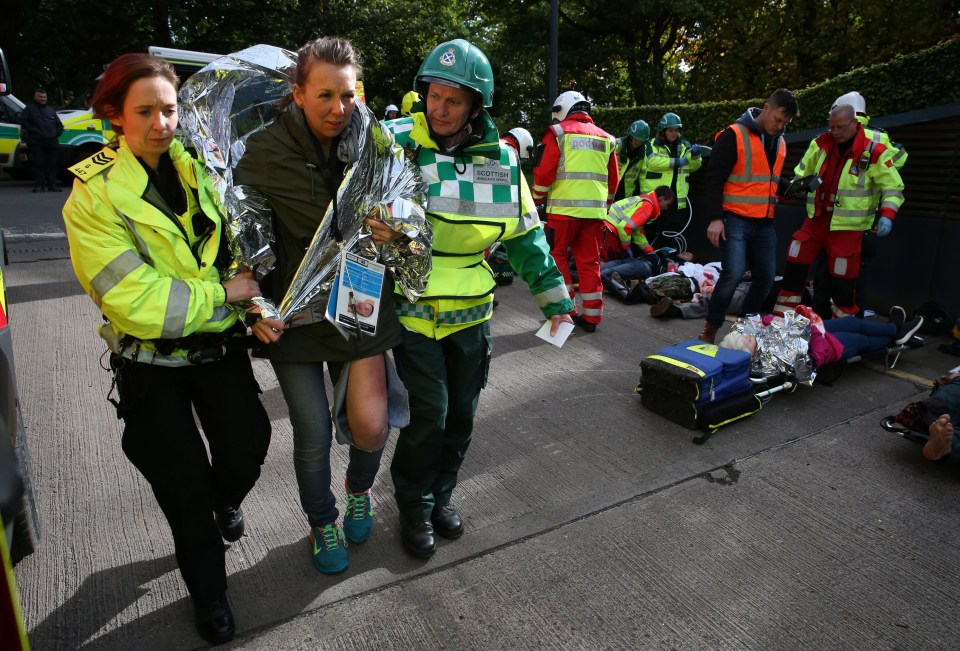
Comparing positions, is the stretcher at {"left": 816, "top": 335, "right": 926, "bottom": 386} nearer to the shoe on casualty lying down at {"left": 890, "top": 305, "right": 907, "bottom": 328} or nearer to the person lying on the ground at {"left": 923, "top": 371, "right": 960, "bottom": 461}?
the shoe on casualty lying down at {"left": 890, "top": 305, "right": 907, "bottom": 328}

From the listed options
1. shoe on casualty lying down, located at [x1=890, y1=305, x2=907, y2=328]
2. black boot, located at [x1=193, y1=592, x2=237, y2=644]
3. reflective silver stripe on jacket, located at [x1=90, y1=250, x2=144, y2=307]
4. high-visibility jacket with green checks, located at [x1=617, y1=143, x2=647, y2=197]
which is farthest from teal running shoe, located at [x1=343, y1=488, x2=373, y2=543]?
high-visibility jacket with green checks, located at [x1=617, y1=143, x2=647, y2=197]

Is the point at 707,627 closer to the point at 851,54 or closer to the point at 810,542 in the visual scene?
the point at 810,542

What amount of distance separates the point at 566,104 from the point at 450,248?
13.1 feet

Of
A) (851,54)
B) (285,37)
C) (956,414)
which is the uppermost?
(285,37)

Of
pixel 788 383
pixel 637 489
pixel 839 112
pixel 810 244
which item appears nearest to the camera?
pixel 637 489

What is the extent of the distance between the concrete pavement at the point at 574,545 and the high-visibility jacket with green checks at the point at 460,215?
1026mm

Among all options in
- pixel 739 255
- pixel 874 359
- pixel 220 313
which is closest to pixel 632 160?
pixel 739 255

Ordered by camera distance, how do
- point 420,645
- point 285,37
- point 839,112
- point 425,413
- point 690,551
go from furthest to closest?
point 285,37 → point 839,112 → point 690,551 → point 425,413 → point 420,645

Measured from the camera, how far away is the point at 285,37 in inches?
852

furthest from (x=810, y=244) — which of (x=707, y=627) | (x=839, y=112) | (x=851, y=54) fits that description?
(x=851, y=54)

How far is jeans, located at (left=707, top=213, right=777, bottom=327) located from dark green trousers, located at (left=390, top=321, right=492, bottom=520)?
321 centimetres

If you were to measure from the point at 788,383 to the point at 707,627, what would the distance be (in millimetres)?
2335

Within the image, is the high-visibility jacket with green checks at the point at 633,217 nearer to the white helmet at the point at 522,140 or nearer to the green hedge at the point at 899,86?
the white helmet at the point at 522,140

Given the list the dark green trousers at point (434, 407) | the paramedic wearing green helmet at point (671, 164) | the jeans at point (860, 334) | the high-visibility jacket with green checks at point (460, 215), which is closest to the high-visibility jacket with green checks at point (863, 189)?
the jeans at point (860, 334)
